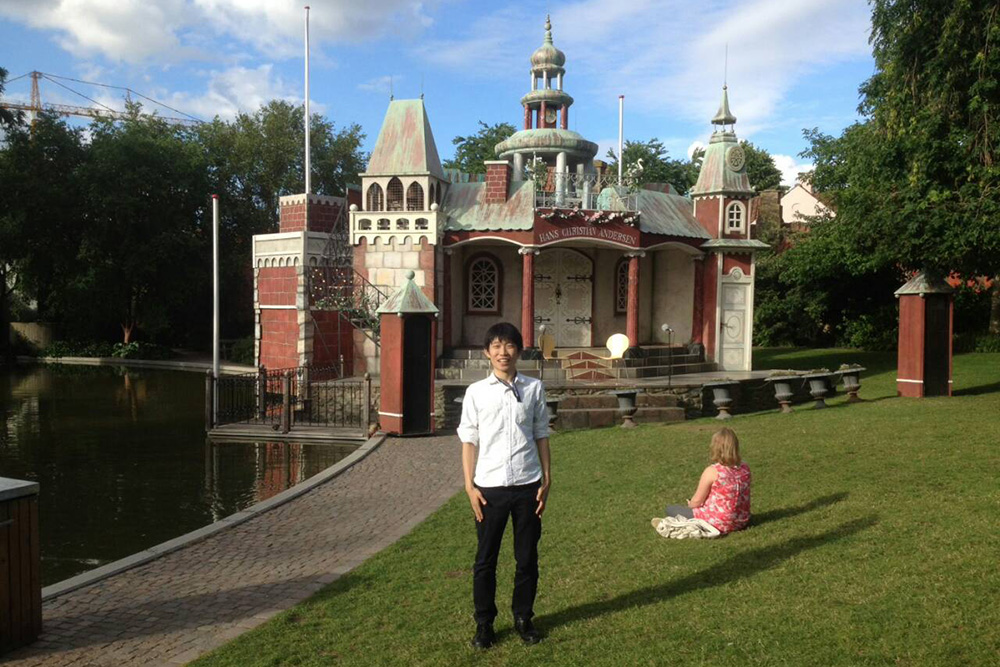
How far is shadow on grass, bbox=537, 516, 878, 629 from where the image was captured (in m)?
5.39

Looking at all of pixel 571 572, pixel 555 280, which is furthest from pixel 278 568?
pixel 555 280

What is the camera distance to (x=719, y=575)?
5910 mm

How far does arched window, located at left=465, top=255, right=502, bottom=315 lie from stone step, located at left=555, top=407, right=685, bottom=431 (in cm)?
644

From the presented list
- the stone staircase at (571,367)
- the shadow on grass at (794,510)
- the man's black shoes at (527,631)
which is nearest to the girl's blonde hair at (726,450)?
the shadow on grass at (794,510)

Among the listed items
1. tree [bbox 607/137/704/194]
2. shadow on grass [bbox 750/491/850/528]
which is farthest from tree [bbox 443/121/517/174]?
shadow on grass [bbox 750/491/850/528]

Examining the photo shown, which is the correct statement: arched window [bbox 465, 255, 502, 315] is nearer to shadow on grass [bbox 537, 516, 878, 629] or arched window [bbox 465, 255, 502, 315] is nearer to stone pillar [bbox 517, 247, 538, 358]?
stone pillar [bbox 517, 247, 538, 358]

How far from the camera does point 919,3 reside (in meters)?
13.8

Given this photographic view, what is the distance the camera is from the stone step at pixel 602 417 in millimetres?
14938

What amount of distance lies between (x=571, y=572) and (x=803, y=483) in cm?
359

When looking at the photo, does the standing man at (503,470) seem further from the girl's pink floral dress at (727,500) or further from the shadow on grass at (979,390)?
the shadow on grass at (979,390)

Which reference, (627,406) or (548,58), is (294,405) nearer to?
(627,406)

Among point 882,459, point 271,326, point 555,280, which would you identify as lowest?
point 882,459

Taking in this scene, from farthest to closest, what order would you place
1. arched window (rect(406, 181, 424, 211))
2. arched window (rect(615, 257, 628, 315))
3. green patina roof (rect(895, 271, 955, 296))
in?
1. arched window (rect(615, 257, 628, 315))
2. arched window (rect(406, 181, 424, 211))
3. green patina roof (rect(895, 271, 955, 296))

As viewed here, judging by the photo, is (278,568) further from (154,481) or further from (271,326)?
(271,326)
